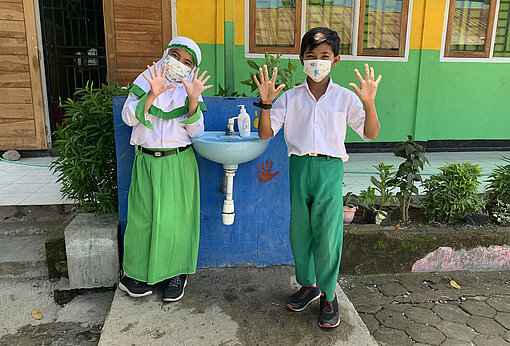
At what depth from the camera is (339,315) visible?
7.50 ft

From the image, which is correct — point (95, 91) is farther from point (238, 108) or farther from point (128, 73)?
point (128, 73)

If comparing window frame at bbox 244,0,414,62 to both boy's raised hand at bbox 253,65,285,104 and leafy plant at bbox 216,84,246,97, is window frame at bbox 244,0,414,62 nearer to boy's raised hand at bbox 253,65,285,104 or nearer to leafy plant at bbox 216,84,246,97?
leafy plant at bbox 216,84,246,97

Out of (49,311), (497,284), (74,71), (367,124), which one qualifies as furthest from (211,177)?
(74,71)

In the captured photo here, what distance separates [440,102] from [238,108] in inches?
219

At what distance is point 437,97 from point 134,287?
21.1 ft

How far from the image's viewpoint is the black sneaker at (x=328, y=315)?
2.18 m

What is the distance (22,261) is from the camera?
294cm

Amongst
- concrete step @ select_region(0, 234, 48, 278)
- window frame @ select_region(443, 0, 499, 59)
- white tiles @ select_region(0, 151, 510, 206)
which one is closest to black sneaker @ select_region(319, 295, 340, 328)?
concrete step @ select_region(0, 234, 48, 278)

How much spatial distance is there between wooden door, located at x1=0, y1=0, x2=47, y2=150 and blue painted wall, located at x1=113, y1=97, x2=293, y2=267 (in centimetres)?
404

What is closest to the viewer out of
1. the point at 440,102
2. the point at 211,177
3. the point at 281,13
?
the point at 211,177

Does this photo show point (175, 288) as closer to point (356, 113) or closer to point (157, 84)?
point (157, 84)

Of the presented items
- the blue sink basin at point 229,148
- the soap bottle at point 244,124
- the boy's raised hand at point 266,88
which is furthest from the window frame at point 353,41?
the boy's raised hand at point 266,88

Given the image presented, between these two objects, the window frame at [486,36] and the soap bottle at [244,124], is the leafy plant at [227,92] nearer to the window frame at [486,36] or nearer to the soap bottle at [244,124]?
the soap bottle at [244,124]

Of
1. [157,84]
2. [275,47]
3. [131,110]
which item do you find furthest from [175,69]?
[275,47]
